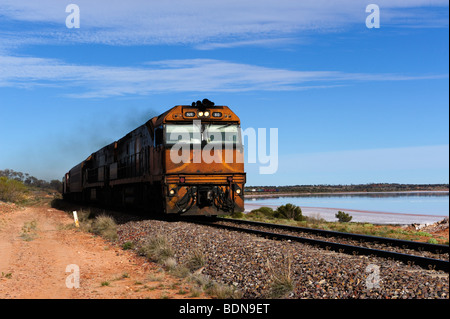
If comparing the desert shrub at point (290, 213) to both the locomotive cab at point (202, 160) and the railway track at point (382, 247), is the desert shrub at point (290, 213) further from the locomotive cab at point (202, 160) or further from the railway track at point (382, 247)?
the railway track at point (382, 247)

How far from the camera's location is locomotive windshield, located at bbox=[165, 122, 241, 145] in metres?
16.8

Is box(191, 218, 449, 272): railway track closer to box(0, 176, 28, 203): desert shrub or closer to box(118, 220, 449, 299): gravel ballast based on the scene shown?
box(118, 220, 449, 299): gravel ballast

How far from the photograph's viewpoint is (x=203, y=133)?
17.0 metres

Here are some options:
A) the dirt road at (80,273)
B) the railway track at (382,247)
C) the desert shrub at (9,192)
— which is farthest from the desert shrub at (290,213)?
the desert shrub at (9,192)

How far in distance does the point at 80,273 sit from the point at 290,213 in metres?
27.5

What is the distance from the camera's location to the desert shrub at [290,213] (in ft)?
119

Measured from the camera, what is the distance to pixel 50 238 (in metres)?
19.2

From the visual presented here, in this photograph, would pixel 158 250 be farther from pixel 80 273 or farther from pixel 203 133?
pixel 203 133

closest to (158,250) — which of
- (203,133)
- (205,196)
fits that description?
(205,196)

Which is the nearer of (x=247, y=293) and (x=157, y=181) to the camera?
(x=247, y=293)

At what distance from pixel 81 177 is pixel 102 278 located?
106 ft

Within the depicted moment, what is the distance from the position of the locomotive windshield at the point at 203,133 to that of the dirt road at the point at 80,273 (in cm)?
439
